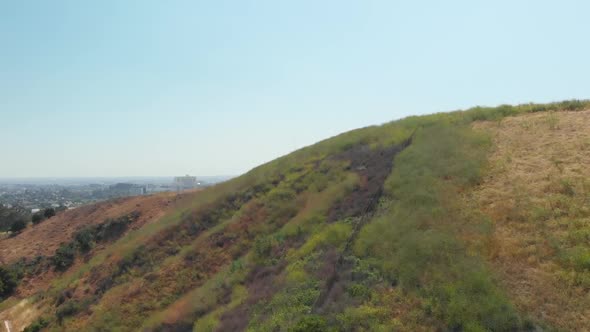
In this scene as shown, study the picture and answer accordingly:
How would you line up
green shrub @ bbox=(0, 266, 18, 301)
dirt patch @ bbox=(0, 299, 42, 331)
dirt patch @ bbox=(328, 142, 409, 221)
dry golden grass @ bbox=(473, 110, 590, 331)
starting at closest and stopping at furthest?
dry golden grass @ bbox=(473, 110, 590, 331), dirt patch @ bbox=(328, 142, 409, 221), dirt patch @ bbox=(0, 299, 42, 331), green shrub @ bbox=(0, 266, 18, 301)

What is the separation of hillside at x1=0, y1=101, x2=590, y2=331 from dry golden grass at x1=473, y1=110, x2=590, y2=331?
1.8 inches

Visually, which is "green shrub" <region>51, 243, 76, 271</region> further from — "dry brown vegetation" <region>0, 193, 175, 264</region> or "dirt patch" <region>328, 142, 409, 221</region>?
"dirt patch" <region>328, 142, 409, 221</region>

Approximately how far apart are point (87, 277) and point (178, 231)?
19.5 ft

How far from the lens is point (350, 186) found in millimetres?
19719

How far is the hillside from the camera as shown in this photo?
9.62m

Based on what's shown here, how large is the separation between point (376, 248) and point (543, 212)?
516 centimetres

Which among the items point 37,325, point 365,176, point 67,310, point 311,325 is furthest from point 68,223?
point 311,325

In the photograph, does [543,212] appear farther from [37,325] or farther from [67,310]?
[37,325]

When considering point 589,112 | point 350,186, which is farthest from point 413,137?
point 589,112

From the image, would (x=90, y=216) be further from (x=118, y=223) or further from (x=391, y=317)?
(x=391, y=317)

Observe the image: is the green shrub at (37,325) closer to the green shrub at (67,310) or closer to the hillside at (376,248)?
the hillside at (376,248)

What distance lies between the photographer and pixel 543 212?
11625 mm

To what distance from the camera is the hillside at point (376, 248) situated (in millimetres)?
9625

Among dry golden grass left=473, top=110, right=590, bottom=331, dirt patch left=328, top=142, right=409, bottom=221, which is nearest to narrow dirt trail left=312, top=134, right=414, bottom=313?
dirt patch left=328, top=142, right=409, bottom=221
